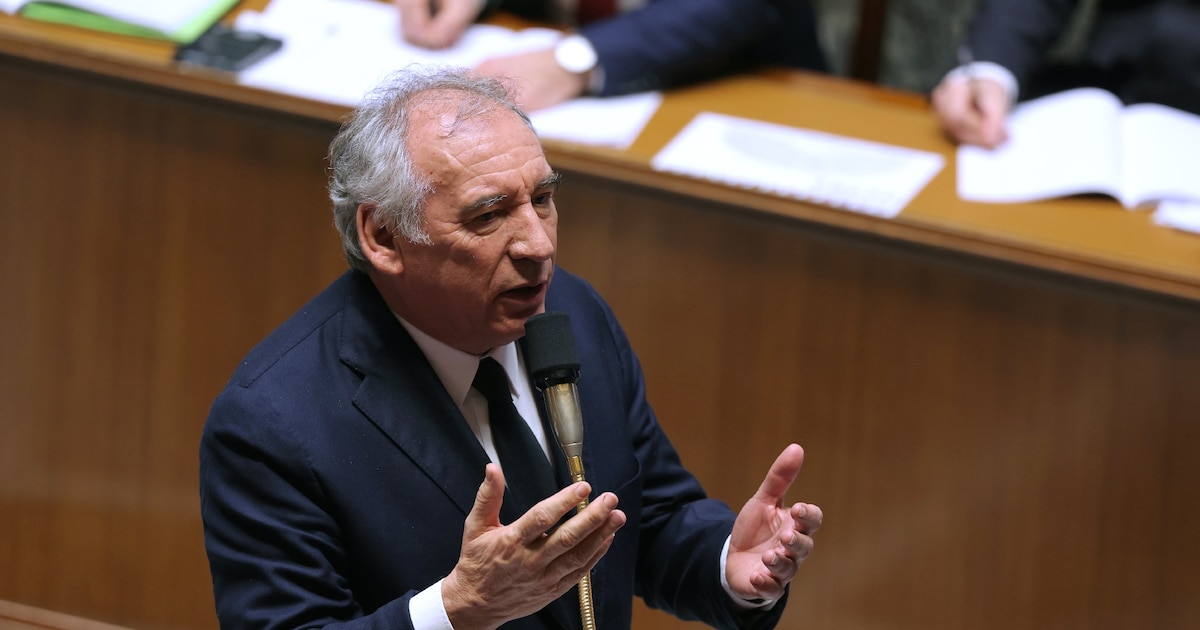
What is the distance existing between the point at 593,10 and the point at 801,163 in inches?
29.4

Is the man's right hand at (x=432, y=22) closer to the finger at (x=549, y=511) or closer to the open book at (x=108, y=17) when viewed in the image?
the open book at (x=108, y=17)

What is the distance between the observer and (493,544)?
1.40 meters

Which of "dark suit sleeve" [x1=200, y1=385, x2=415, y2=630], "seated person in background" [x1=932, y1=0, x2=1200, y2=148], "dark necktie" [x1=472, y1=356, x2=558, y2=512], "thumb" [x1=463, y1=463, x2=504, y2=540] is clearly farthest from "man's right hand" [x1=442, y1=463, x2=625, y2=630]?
"seated person in background" [x1=932, y1=0, x2=1200, y2=148]

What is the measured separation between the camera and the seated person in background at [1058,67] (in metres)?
2.76

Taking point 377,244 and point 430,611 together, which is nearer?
point 430,611

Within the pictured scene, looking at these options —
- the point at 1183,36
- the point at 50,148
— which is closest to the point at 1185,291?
the point at 1183,36

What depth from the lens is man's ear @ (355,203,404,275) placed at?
63.7 inches

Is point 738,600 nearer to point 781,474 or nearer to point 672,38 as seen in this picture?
point 781,474

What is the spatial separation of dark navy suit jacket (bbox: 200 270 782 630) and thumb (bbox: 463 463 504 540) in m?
0.15

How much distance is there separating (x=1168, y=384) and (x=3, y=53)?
81.9 inches

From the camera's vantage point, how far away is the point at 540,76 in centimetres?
273

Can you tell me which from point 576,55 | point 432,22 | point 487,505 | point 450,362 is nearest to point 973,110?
point 576,55

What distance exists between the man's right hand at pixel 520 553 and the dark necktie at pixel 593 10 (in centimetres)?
186

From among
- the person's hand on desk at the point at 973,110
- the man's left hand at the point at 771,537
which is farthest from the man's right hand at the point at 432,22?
the man's left hand at the point at 771,537
